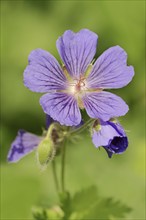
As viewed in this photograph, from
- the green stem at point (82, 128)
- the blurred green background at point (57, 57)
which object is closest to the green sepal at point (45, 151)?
the green stem at point (82, 128)

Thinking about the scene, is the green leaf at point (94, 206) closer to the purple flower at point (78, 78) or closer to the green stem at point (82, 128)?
the green stem at point (82, 128)

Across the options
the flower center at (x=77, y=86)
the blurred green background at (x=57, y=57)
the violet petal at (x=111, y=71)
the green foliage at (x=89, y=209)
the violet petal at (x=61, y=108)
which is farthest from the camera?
the blurred green background at (x=57, y=57)

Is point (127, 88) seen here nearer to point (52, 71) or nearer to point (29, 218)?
point (29, 218)

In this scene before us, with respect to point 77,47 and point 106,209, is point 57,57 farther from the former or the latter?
point 77,47

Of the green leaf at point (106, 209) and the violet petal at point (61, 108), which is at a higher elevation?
the violet petal at point (61, 108)

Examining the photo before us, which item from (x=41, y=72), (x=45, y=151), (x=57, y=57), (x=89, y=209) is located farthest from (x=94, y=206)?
(x=57, y=57)

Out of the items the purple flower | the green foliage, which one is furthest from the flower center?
the green foliage

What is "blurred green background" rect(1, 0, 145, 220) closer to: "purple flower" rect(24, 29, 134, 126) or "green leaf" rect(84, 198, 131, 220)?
"green leaf" rect(84, 198, 131, 220)
